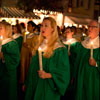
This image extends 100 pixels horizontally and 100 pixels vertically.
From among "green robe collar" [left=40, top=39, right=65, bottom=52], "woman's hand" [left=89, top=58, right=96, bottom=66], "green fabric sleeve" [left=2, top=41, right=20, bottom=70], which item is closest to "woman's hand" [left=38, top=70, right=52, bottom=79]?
"green robe collar" [left=40, top=39, right=65, bottom=52]

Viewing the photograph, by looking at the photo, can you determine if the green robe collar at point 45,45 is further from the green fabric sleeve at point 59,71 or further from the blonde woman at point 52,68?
the green fabric sleeve at point 59,71

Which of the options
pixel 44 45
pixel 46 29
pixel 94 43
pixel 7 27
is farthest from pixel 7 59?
pixel 94 43

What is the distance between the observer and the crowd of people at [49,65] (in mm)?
3509

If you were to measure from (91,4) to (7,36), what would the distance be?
1103 inches

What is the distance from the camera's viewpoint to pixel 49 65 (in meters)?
3.49

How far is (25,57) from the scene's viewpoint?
8.22 meters

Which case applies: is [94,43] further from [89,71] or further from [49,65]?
[49,65]

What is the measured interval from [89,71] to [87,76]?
0.43 feet

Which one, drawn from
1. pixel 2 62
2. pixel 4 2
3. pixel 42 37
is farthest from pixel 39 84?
pixel 4 2

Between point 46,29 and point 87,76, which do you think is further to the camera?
point 87,76

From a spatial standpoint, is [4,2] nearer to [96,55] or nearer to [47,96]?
[96,55]

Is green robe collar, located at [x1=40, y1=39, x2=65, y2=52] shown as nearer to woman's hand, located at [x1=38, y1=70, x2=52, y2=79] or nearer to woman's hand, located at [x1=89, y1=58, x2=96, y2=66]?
woman's hand, located at [x1=38, y1=70, x2=52, y2=79]

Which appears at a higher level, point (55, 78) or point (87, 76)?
point (55, 78)

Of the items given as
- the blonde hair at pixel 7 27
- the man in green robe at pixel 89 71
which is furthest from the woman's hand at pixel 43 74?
the blonde hair at pixel 7 27
